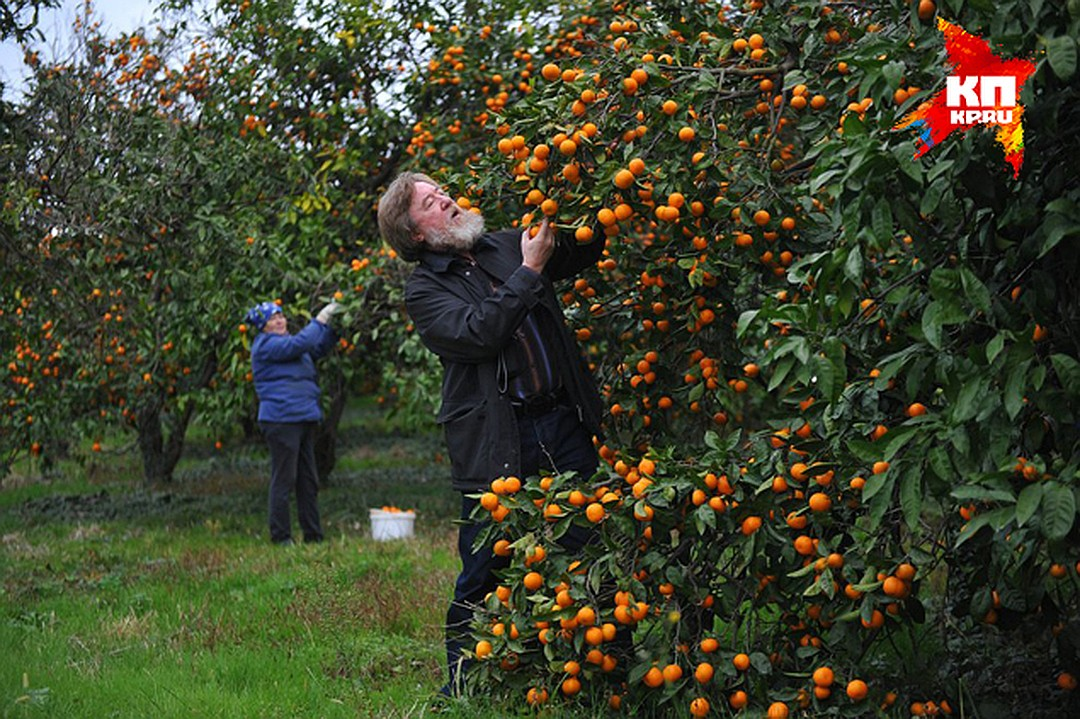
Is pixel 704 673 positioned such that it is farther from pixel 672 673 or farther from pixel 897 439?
pixel 897 439

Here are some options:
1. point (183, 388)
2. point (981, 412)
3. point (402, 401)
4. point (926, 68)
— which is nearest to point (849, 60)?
point (926, 68)

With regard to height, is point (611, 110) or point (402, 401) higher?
point (611, 110)

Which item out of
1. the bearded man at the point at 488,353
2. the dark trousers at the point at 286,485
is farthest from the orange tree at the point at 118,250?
the bearded man at the point at 488,353

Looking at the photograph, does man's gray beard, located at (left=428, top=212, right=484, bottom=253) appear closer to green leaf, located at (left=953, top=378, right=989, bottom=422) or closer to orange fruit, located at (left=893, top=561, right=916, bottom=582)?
orange fruit, located at (left=893, top=561, right=916, bottom=582)

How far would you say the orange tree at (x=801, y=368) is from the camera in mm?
2627

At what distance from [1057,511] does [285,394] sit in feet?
20.6

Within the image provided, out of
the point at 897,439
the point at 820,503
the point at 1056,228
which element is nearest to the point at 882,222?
the point at 1056,228

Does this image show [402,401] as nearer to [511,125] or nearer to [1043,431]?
[511,125]

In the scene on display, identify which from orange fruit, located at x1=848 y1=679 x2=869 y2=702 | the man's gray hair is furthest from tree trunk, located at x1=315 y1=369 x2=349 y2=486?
orange fruit, located at x1=848 y1=679 x2=869 y2=702

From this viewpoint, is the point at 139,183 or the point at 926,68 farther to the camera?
the point at 139,183

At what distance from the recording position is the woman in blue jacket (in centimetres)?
783

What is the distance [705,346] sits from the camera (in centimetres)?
421

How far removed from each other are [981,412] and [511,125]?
6.23 ft

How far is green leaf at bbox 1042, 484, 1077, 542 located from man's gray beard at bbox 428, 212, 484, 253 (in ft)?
7.31
